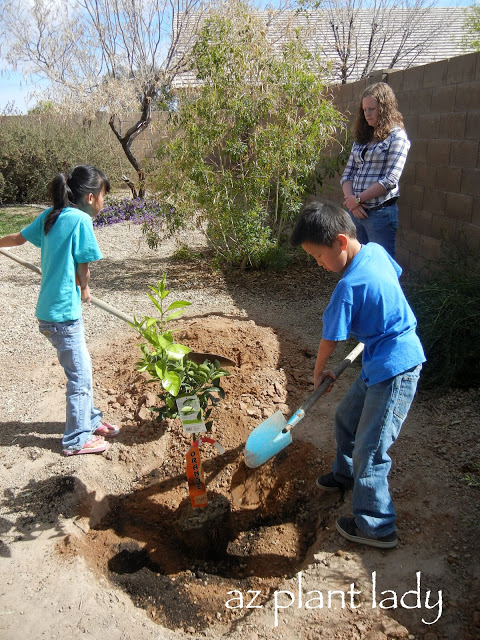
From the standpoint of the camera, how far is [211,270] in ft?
23.1

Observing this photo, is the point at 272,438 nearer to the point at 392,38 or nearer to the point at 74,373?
the point at 74,373

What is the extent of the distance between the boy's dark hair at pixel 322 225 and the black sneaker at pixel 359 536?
135cm

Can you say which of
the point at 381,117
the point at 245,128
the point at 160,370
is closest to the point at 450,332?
the point at 381,117

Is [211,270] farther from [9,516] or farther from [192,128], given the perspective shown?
[9,516]

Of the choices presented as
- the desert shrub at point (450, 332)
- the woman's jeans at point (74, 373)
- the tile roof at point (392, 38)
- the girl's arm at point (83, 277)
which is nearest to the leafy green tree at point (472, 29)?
the tile roof at point (392, 38)

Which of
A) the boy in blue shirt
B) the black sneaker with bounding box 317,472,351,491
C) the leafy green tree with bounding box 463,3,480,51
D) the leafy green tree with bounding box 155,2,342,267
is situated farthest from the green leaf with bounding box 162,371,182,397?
the leafy green tree with bounding box 463,3,480,51

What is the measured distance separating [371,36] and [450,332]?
10965mm

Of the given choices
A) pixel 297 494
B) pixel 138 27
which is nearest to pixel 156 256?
pixel 297 494

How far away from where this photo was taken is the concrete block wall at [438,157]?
4.61 meters

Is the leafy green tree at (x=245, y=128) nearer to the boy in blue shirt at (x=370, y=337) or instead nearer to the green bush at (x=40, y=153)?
the boy in blue shirt at (x=370, y=337)

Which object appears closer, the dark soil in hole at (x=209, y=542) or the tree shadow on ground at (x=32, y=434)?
the dark soil in hole at (x=209, y=542)

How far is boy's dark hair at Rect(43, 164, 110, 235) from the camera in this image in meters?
3.09

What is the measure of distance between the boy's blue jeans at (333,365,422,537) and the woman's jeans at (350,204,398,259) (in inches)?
86.1

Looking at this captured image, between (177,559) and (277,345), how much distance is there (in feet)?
6.48
